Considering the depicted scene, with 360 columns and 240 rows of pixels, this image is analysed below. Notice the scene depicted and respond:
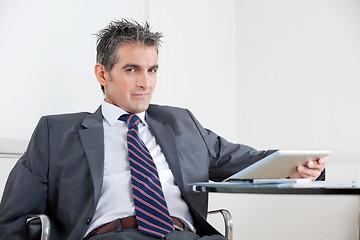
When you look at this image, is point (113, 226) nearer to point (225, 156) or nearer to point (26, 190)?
point (26, 190)

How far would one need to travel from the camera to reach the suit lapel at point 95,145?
2072 millimetres

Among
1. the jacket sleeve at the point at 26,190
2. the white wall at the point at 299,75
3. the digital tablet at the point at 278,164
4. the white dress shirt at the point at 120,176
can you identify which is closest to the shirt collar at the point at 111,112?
the white dress shirt at the point at 120,176

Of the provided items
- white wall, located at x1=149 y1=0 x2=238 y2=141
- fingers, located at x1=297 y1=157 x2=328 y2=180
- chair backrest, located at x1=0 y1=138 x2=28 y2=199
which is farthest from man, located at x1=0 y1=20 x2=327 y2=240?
white wall, located at x1=149 y1=0 x2=238 y2=141

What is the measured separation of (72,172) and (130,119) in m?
0.36

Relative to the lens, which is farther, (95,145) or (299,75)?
(299,75)

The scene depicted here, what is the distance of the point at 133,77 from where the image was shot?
7.68ft

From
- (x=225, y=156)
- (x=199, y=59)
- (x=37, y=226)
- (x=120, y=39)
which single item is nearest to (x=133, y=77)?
(x=120, y=39)

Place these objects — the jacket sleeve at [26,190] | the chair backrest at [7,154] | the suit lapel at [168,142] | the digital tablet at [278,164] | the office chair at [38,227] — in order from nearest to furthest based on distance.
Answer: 1. the digital tablet at [278,164]
2. the office chair at [38,227]
3. the jacket sleeve at [26,190]
4. the suit lapel at [168,142]
5. the chair backrest at [7,154]

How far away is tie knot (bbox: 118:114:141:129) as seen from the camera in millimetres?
2295

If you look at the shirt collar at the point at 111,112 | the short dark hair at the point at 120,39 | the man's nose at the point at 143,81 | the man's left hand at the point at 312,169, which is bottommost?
the man's left hand at the point at 312,169

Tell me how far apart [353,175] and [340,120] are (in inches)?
15.9

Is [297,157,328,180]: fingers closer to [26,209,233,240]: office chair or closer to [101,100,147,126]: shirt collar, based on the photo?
[101,100,147,126]: shirt collar

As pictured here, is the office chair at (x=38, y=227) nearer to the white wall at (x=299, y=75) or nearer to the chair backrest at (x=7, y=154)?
the chair backrest at (x=7, y=154)

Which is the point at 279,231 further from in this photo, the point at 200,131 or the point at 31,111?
the point at 31,111
